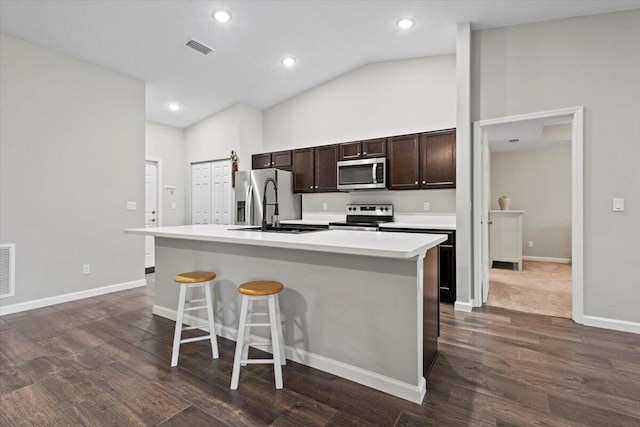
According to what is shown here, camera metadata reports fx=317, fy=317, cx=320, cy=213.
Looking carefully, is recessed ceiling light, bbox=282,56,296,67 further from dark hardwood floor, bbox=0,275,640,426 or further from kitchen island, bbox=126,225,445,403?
dark hardwood floor, bbox=0,275,640,426

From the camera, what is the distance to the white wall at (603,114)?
289 cm

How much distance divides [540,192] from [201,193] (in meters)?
6.86

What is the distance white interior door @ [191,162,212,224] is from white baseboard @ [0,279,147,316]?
6.24 ft

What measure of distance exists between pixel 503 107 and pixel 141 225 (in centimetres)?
486

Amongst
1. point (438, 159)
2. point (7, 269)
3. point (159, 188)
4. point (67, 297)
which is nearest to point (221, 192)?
point (159, 188)

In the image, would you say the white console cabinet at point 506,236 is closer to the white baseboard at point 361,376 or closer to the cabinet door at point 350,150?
the cabinet door at point 350,150

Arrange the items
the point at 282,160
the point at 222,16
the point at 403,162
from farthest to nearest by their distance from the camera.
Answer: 1. the point at 282,160
2. the point at 403,162
3. the point at 222,16

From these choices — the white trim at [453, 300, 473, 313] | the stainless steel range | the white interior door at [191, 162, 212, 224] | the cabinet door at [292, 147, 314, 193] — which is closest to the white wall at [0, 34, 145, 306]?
the white interior door at [191, 162, 212, 224]

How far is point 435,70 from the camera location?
4301 mm

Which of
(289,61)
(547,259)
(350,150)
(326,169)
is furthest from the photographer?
(547,259)

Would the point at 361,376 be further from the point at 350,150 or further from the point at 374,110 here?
the point at 374,110

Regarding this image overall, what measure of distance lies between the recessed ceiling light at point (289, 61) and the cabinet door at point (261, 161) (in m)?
1.60

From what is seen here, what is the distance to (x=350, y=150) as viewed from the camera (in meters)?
4.77

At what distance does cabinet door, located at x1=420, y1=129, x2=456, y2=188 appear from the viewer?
13.0 ft
